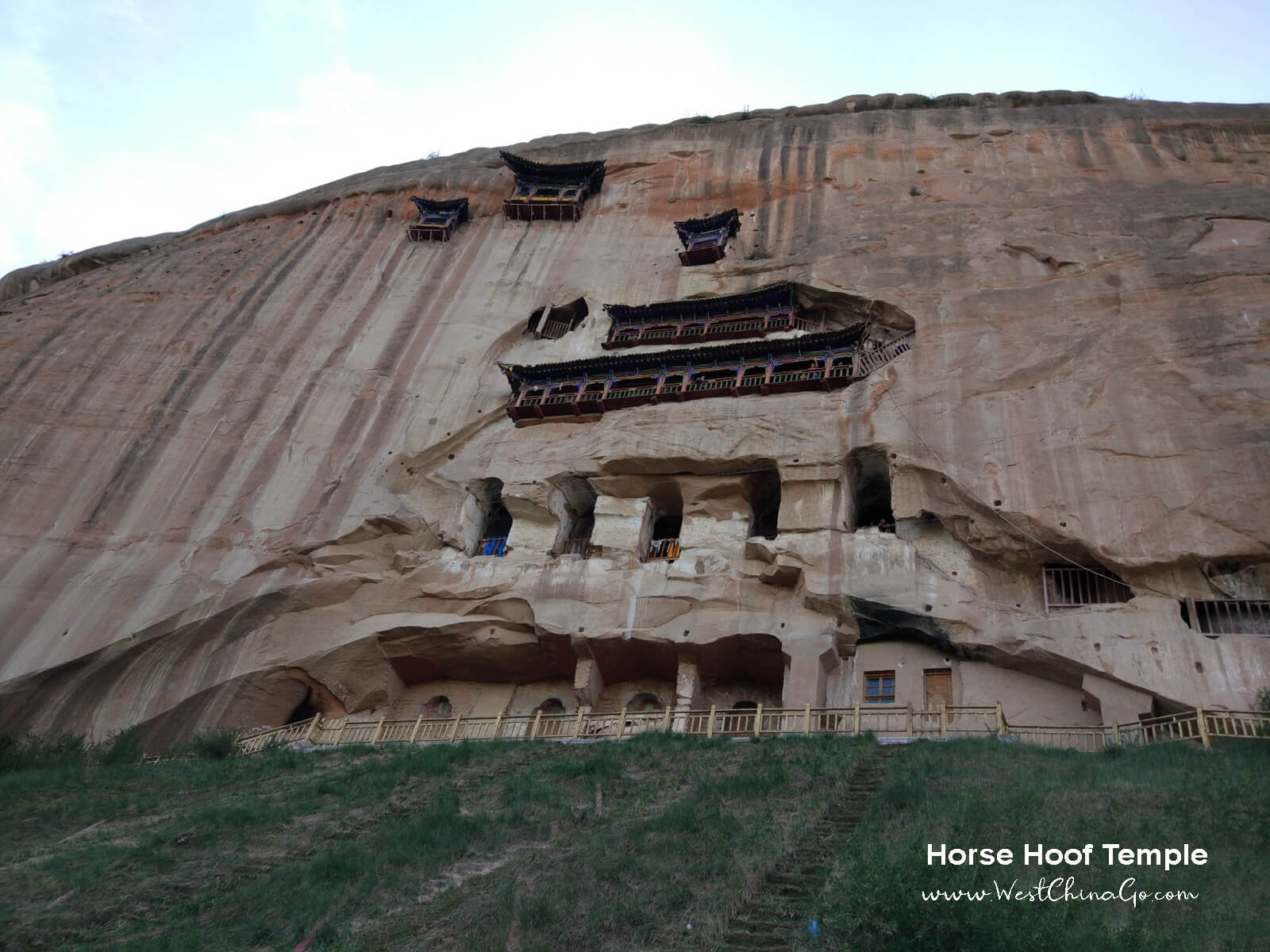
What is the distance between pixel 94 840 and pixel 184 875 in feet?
8.37

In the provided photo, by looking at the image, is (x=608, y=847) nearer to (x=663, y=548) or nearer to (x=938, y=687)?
(x=938, y=687)

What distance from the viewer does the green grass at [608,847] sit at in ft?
30.1

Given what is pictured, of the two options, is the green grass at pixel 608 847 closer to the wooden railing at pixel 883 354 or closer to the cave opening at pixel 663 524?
the cave opening at pixel 663 524

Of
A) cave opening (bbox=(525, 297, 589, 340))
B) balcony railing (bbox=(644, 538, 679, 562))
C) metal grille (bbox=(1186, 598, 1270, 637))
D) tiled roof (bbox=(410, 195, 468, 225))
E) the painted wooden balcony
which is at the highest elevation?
tiled roof (bbox=(410, 195, 468, 225))

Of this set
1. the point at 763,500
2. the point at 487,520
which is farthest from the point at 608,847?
the point at 487,520

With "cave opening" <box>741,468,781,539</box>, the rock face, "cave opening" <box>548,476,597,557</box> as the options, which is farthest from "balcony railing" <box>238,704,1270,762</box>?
"cave opening" <box>741,468,781,539</box>

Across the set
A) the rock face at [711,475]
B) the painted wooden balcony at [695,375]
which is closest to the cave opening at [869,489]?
the rock face at [711,475]

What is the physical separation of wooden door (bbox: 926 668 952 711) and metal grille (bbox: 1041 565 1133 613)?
96.7 inches

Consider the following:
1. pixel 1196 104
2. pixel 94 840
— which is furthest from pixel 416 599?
pixel 1196 104

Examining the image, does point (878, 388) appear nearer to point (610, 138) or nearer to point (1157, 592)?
point (1157, 592)

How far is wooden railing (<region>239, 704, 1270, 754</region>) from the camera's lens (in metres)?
16.3

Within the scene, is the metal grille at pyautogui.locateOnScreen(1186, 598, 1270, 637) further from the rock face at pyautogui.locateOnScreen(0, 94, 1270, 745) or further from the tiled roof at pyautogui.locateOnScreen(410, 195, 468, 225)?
the tiled roof at pyautogui.locateOnScreen(410, 195, 468, 225)

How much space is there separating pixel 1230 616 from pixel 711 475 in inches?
451

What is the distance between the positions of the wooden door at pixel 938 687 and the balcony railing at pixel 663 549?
6.62m
